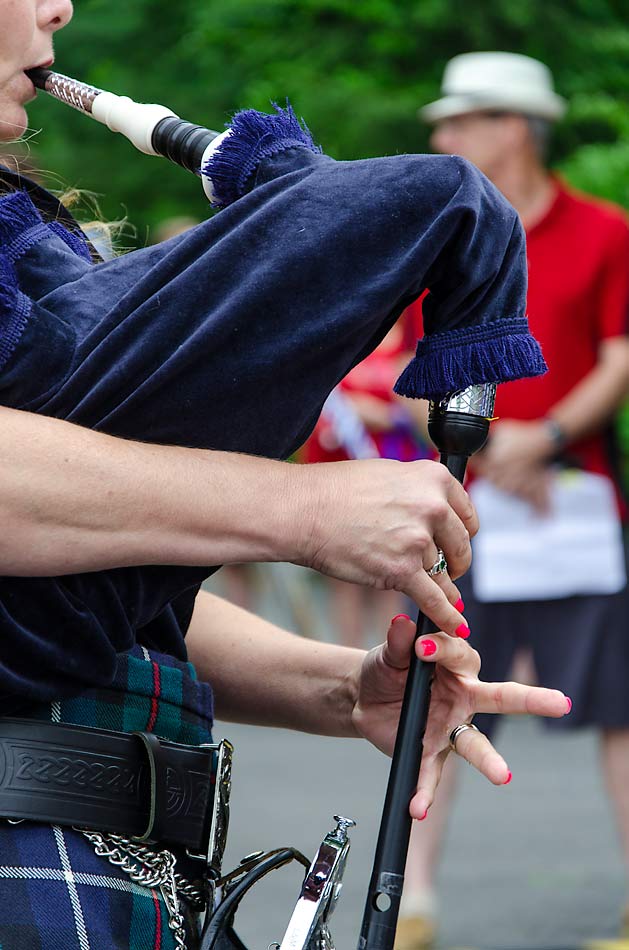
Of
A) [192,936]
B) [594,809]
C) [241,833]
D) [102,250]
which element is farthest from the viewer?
[594,809]

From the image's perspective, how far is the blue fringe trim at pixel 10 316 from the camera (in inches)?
48.8

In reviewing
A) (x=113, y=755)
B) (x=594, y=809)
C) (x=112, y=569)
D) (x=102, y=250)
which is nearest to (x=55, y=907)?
(x=113, y=755)

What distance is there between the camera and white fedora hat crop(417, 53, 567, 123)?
434 cm

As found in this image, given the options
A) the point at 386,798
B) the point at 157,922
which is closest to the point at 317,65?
the point at 386,798

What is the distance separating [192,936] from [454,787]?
8.05 feet

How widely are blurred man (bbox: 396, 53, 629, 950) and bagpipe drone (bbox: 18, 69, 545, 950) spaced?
244cm

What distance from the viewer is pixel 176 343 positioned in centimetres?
127

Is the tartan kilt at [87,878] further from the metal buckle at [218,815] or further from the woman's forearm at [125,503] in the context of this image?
the woman's forearm at [125,503]

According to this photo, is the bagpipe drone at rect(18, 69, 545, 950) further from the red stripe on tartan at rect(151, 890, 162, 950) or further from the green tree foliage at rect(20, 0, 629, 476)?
the green tree foliage at rect(20, 0, 629, 476)

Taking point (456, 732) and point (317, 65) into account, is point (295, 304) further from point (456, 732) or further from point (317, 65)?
point (317, 65)

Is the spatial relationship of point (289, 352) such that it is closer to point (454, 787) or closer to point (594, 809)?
point (454, 787)

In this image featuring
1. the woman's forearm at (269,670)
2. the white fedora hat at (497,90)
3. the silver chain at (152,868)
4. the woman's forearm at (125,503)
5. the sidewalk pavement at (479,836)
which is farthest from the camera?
the white fedora hat at (497,90)

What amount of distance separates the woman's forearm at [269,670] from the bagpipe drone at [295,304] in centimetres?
30

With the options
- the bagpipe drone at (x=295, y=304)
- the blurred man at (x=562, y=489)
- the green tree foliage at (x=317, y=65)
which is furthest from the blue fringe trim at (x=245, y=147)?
the green tree foliage at (x=317, y=65)
